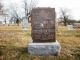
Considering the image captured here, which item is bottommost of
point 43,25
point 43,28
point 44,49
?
point 44,49

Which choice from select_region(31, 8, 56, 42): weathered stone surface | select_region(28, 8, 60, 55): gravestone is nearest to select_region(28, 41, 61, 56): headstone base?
select_region(28, 8, 60, 55): gravestone

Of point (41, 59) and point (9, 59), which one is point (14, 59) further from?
point (41, 59)

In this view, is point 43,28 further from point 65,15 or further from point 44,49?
point 65,15

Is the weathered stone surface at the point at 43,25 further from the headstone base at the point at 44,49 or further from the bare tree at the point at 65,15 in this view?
the bare tree at the point at 65,15

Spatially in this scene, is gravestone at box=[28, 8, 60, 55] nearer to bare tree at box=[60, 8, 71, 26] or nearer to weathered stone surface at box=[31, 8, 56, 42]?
weathered stone surface at box=[31, 8, 56, 42]

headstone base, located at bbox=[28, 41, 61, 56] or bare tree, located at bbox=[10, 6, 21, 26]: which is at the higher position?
bare tree, located at bbox=[10, 6, 21, 26]

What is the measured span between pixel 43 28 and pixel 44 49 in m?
1.01

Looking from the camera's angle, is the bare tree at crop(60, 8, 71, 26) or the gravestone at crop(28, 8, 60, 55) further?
the bare tree at crop(60, 8, 71, 26)

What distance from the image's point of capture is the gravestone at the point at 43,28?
A: 1092cm

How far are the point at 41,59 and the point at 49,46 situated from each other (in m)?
0.89

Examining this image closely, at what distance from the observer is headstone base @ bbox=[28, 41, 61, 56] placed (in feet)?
35.5

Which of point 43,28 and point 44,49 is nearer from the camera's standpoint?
point 44,49

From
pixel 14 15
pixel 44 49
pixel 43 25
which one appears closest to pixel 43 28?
pixel 43 25

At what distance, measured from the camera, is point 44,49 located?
1085 centimetres
